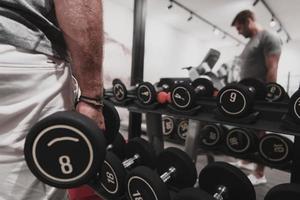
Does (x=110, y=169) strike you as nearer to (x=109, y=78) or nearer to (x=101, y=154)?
(x=101, y=154)

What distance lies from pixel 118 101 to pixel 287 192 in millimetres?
1221

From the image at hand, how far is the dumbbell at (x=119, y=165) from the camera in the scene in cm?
113

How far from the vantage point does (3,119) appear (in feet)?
1.60

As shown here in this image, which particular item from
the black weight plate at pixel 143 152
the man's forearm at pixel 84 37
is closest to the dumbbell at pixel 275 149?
the black weight plate at pixel 143 152

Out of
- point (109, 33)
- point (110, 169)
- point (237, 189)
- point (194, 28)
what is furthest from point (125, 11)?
point (237, 189)

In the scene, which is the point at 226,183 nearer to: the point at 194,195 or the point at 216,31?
the point at 194,195

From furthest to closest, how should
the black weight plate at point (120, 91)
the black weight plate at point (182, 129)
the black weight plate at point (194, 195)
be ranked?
the black weight plate at point (182, 129), the black weight plate at point (120, 91), the black weight plate at point (194, 195)

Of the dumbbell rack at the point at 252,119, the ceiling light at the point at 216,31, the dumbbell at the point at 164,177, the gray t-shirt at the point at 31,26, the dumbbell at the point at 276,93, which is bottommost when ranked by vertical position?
the dumbbell at the point at 164,177

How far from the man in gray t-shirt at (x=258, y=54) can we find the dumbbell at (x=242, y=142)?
0.27 m

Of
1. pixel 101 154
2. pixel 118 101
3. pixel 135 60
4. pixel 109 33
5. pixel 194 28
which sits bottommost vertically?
pixel 118 101

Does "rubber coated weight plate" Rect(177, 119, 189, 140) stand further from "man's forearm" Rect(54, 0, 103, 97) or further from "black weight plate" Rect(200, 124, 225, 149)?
"man's forearm" Rect(54, 0, 103, 97)

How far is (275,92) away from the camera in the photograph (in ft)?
5.49

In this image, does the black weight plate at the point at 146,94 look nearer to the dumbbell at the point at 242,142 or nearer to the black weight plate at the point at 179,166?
the black weight plate at the point at 179,166

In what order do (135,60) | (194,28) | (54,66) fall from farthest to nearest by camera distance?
(194,28)
(135,60)
(54,66)
